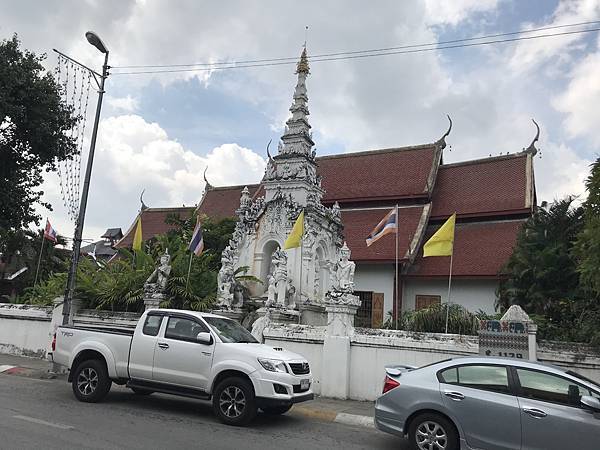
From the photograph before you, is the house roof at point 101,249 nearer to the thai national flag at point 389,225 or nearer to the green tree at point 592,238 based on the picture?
the thai national flag at point 389,225

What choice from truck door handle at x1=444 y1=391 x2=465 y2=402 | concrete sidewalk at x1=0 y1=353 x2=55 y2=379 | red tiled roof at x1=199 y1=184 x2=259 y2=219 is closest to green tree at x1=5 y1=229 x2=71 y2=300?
red tiled roof at x1=199 y1=184 x2=259 y2=219

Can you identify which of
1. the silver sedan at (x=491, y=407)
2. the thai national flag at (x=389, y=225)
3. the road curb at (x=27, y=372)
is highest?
the thai national flag at (x=389, y=225)

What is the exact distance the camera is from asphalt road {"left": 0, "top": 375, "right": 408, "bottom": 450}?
6215 mm

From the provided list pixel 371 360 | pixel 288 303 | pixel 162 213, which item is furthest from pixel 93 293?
pixel 162 213

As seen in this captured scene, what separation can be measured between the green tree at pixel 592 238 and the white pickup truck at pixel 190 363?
5.54 m

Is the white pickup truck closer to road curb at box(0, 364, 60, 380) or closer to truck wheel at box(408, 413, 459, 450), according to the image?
truck wheel at box(408, 413, 459, 450)

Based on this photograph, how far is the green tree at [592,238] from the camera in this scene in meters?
9.22

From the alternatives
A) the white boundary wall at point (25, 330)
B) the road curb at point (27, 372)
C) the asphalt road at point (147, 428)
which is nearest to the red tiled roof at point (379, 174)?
the white boundary wall at point (25, 330)

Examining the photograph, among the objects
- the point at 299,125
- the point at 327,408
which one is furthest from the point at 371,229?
the point at 327,408

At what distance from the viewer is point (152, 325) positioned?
8531 mm

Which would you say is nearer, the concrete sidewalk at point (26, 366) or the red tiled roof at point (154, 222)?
the concrete sidewalk at point (26, 366)

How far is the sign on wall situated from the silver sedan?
2743 mm

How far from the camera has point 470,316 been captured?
475 inches

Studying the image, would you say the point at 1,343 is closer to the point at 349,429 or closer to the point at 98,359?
the point at 98,359
